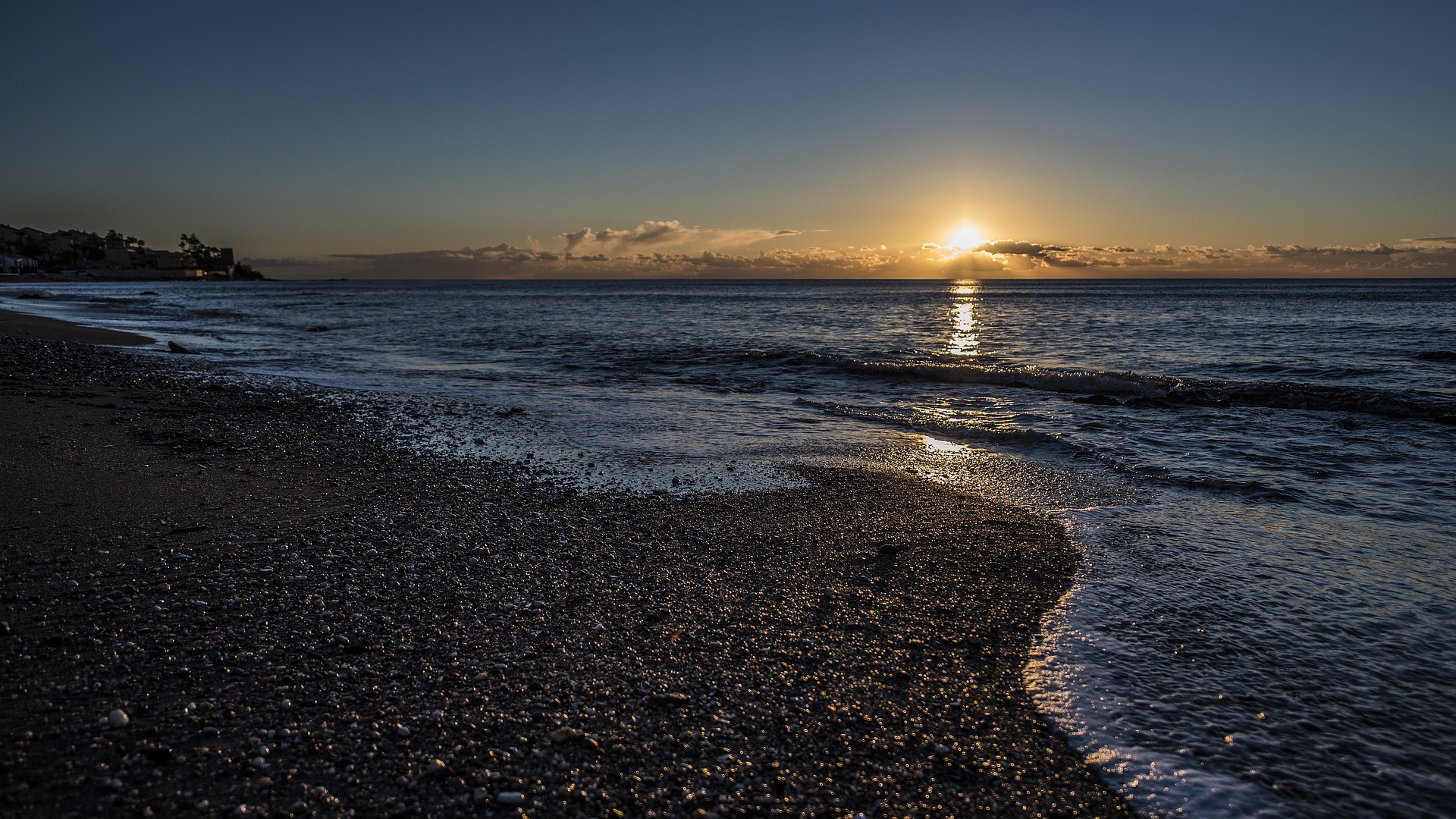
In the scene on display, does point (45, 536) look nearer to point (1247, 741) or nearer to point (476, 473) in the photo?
point (476, 473)

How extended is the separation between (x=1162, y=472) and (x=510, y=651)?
808 centimetres

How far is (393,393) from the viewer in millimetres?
14125

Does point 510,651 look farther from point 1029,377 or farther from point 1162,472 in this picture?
point 1029,377

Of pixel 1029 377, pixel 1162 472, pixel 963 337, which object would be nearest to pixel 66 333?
pixel 1029 377

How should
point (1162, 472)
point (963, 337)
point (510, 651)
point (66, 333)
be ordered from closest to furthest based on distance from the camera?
point (510, 651) → point (1162, 472) → point (66, 333) → point (963, 337)

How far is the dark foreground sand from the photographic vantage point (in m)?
2.93

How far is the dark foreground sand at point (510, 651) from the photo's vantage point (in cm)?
293

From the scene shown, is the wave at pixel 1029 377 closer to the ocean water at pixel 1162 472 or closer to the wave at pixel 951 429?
the ocean water at pixel 1162 472

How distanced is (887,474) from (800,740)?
5.31m

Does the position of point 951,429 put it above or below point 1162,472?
Result: above

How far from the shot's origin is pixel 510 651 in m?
3.95

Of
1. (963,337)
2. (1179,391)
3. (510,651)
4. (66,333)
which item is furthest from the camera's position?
(963,337)

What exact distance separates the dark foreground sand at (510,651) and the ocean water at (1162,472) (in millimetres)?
626

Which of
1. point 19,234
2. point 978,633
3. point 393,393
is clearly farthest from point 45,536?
point 19,234
